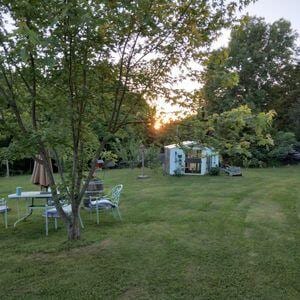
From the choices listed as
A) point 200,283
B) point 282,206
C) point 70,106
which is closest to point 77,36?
point 70,106

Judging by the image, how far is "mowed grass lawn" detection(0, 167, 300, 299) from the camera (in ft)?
12.1

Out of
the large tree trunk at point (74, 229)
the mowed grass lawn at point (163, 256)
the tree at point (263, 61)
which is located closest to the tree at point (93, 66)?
the large tree trunk at point (74, 229)

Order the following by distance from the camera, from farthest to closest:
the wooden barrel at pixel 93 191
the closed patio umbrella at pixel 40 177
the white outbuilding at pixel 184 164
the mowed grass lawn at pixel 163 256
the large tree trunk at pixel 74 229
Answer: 1. the white outbuilding at pixel 184 164
2. the wooden barrel at pixel 93 191
3. the closed patio umbrella at pixel 40 177
4. the large tree trunk at pixel 74 229
5. the mowed grass lawn at pixel 163 256

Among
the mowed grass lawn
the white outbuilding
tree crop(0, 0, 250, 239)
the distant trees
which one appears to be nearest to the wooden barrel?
the mowed grass lawn

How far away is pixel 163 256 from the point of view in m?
4.66

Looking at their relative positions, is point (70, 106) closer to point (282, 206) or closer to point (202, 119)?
point (202, 119)

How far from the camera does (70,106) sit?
4.33 metres

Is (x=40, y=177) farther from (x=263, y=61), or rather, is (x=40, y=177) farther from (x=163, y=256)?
(x=263, y=61)

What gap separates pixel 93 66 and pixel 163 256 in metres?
2.52

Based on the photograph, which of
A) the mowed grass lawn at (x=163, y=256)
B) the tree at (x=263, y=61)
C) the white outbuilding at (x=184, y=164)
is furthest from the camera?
the tree at (x=263, y=61)

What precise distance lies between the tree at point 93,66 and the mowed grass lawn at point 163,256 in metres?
0.83

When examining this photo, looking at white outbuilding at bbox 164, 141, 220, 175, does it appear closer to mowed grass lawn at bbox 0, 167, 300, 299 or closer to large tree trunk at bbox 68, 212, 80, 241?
mowed grass lawn at bbox 0, 167, 300, 299

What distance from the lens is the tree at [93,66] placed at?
3.88 metres

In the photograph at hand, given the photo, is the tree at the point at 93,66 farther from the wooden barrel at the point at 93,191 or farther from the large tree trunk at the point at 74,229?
the wooden barrel at the point at 93,191
